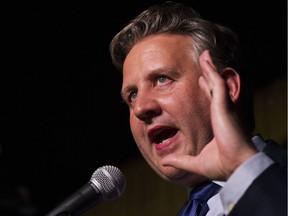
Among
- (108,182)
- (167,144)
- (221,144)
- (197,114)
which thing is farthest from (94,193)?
(221,144)

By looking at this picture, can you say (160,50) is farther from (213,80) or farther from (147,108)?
(213,80)

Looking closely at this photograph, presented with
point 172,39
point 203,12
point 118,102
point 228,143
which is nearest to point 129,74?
point 172,39

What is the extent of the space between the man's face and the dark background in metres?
1.16

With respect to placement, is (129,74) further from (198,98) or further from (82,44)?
(82,44)

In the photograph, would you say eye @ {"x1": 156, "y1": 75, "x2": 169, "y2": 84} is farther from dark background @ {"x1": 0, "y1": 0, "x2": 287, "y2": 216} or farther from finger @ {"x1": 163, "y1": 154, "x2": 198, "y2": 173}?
dark background @ {"x1": 0, "y1": 0, "x2": 287, "y2": 216}

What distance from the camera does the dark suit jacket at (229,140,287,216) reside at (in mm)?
980

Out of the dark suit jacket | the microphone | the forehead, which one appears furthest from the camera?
the forehead

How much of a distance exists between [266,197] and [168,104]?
0.56 m

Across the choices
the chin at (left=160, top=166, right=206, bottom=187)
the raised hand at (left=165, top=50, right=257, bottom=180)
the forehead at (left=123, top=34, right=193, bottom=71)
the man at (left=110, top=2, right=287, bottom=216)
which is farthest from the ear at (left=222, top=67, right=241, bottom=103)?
the raised hand at (left=165, top=50, right=257, bottom=180)

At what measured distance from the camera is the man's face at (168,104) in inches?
58.5

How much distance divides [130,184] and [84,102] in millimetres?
876

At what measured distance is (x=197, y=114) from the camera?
59.1 inches

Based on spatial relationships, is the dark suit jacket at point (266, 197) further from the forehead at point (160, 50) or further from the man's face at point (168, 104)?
the forehead at point (160, 50)

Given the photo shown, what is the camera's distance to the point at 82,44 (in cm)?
311
